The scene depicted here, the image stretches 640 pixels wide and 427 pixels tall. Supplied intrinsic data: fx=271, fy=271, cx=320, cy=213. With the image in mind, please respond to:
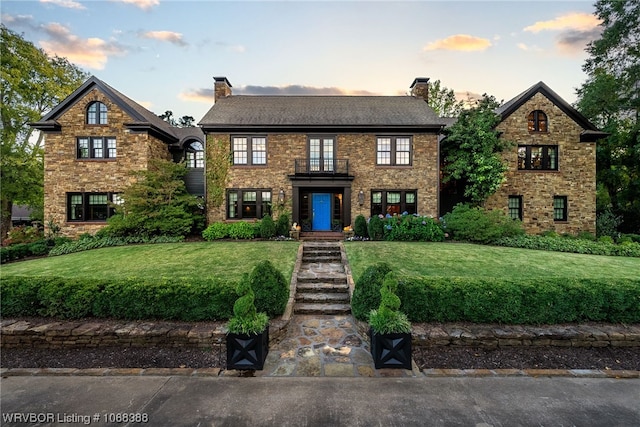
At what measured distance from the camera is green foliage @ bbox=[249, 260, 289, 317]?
5.73 metres

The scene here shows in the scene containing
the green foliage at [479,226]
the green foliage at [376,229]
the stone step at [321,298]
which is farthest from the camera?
the green foliage at [376,229]

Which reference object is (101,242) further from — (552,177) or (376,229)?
(552,177)

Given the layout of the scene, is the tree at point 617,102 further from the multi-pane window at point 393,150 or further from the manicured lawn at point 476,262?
the multi-pane window at point 393,150

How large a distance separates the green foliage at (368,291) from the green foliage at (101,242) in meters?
11.0

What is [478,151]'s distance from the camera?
15.5 metres

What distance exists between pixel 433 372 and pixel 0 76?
27112mm

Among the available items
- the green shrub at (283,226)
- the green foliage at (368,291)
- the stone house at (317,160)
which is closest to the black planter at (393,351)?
the green foliage at (368,291)

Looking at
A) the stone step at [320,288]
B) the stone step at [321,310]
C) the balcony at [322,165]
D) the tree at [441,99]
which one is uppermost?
the tree at [441,99]

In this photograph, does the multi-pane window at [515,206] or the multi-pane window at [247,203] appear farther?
the multi-pane window at [515,206]

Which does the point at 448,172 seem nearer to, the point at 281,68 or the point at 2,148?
the point at 281,68

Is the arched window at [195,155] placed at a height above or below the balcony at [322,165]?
above

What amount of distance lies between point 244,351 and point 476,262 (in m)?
8.40

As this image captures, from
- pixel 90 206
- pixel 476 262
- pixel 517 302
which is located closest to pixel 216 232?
pixel 90 206

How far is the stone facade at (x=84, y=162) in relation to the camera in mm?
15266
